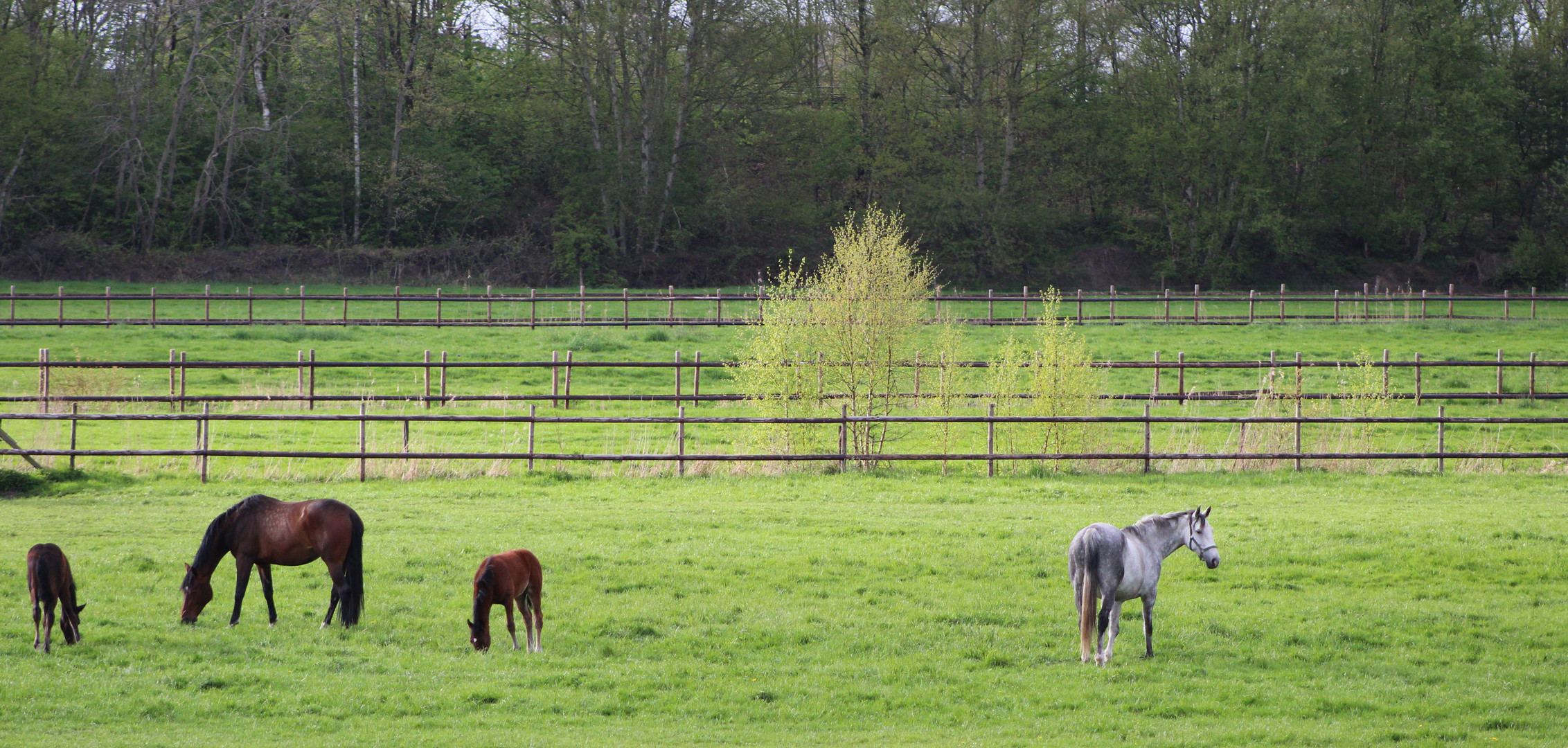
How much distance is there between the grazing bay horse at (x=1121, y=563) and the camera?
335 inches

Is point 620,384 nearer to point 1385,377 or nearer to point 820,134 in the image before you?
point 1385,377

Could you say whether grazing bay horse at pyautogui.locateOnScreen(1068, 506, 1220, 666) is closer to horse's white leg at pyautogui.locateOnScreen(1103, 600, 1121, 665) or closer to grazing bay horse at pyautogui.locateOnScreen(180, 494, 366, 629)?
horse's white leg at pyautogui.locateOnScreen(1103, 600, 1121, 665)

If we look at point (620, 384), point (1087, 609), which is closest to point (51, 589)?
point (1087, 609)

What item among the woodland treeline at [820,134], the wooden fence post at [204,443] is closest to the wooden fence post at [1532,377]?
the wooden fence post at [204,443]

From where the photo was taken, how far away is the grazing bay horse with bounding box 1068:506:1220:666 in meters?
8.50

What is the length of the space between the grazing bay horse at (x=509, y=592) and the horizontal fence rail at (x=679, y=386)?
10505 mm

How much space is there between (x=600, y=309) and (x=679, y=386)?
52.0 feet

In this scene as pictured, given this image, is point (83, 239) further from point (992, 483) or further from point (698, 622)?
point (698, 622)

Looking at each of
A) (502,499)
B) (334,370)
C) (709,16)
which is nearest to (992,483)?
(502,499)

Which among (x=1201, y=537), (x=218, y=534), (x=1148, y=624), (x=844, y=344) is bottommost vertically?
(x=1148, y=624)

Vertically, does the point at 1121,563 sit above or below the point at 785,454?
above

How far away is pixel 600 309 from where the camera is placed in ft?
128

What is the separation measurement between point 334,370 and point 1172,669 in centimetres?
2148

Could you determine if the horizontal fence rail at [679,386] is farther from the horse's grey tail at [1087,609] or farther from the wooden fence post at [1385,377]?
the horse's grey tail at [1087,609]
